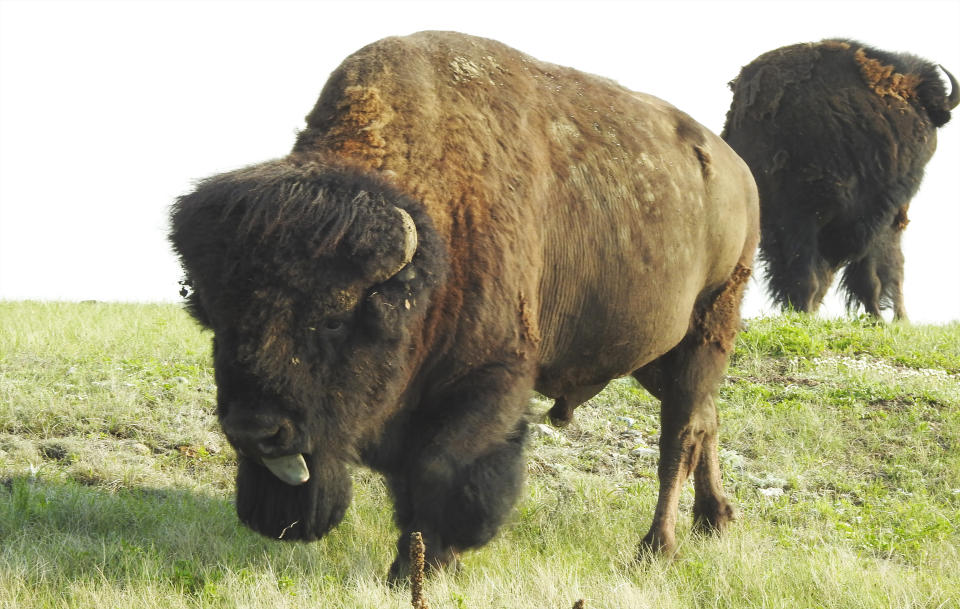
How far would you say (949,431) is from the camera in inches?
330

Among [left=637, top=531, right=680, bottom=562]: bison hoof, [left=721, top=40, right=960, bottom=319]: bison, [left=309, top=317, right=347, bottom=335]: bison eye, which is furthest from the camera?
[left=721, top=40, right=960, bottom=319]: bison

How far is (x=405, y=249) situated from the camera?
3959 millimetres

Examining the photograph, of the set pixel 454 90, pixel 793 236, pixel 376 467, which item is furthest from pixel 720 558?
pixel 793 236

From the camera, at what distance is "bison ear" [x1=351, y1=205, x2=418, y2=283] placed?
155 inches

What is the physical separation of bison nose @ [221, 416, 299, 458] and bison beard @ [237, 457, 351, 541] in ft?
1.13

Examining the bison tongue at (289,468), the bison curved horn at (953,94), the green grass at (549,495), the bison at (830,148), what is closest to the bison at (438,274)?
the bison tongue at (289,468)

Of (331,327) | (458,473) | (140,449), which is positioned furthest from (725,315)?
(140,449)

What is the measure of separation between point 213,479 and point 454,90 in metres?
3.00

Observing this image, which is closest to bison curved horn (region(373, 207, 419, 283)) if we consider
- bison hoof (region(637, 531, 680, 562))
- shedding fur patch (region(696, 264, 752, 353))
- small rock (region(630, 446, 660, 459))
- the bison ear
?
the bison ear

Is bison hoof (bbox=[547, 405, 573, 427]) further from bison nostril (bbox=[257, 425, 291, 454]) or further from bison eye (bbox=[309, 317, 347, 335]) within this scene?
bison nostril (bbox=[257, 425, 291, 454])

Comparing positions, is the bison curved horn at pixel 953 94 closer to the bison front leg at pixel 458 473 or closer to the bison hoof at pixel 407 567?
the bison front leg at pixel 458 473

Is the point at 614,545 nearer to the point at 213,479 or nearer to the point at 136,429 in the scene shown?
the point at 213,479

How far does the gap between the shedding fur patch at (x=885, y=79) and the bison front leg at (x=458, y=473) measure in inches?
437

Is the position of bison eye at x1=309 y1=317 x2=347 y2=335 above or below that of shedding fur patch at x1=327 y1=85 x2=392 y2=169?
below
